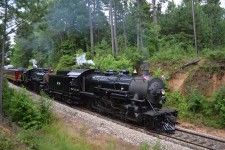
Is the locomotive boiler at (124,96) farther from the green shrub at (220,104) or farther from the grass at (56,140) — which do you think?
the grass at (56,140)

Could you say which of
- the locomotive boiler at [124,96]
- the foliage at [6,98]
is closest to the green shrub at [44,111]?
the foliage at [6,98]

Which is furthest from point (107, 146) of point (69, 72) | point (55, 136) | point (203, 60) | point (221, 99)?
point (203, 60)

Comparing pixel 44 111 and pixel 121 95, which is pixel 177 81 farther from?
pixel 44 111

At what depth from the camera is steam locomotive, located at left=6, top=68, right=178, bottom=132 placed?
44.4 feet

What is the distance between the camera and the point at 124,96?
47.2ft

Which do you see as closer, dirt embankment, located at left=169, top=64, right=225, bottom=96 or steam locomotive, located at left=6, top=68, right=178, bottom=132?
steam locomotive, located at left=6, top=68, right=178, bottom=132

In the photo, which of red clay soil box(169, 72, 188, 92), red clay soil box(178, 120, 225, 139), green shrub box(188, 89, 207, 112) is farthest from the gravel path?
red clay soil box(169, 72, 188, 92)

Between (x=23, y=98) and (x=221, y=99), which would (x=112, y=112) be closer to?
(x=23, y=98)

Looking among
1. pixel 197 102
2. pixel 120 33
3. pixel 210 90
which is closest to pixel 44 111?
pixel 197 102

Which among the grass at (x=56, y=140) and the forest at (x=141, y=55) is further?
the forest at (x=141, y=55)

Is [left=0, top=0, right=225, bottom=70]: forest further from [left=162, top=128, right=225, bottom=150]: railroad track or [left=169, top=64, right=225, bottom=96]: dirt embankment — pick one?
[left=162, top=128, right=225, bottom=150]: railroad track

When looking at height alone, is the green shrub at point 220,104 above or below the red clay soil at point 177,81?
below

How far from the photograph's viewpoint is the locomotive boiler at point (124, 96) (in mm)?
13492

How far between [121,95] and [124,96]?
0.88 feet
